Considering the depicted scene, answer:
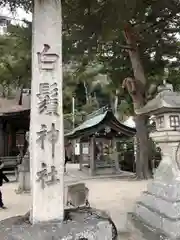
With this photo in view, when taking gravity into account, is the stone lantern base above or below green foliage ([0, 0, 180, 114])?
below

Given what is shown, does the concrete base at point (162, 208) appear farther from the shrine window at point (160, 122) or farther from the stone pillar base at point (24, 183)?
the stone pillar base at point (24, 183)

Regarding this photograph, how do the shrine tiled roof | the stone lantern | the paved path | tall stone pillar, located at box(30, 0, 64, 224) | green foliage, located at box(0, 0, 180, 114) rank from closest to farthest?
tall stone pillar, located at box(30, 0, 64, 224) < the stone lantern < green foliage, located at box(0, 0, 180, 114) < the paved path < the shrine tiled roof

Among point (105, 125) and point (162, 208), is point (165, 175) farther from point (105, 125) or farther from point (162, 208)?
point (105, 125)

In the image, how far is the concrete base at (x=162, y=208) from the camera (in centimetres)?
456

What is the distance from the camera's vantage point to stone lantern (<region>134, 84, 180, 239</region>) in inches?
186

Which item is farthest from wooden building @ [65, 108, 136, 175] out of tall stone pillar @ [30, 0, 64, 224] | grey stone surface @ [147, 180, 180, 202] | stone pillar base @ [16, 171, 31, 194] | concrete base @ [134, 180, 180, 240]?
tall stone pillar @ [30, 0, 64, 224]

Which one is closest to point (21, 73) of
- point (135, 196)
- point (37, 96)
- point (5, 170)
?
point (5, 170)

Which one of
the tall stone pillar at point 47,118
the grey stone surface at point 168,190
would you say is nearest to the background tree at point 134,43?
the tall stone pillar at point 47,118

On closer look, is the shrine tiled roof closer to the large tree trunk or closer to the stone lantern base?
the large tree trunk

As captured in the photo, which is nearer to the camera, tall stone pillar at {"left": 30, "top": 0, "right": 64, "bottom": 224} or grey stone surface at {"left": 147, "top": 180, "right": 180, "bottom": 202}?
tall stone pillar at {"left": 30, "top": 0, "right": 64, "bottom": 224}

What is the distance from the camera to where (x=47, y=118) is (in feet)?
11.4

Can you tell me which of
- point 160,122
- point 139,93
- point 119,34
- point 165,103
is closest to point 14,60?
point 119,34

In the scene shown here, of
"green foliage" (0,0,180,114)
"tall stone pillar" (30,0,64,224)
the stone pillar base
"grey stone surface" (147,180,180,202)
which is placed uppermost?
"green foliage" (0,0,180,114)

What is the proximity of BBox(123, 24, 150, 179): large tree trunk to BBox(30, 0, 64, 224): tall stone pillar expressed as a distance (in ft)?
25.6
